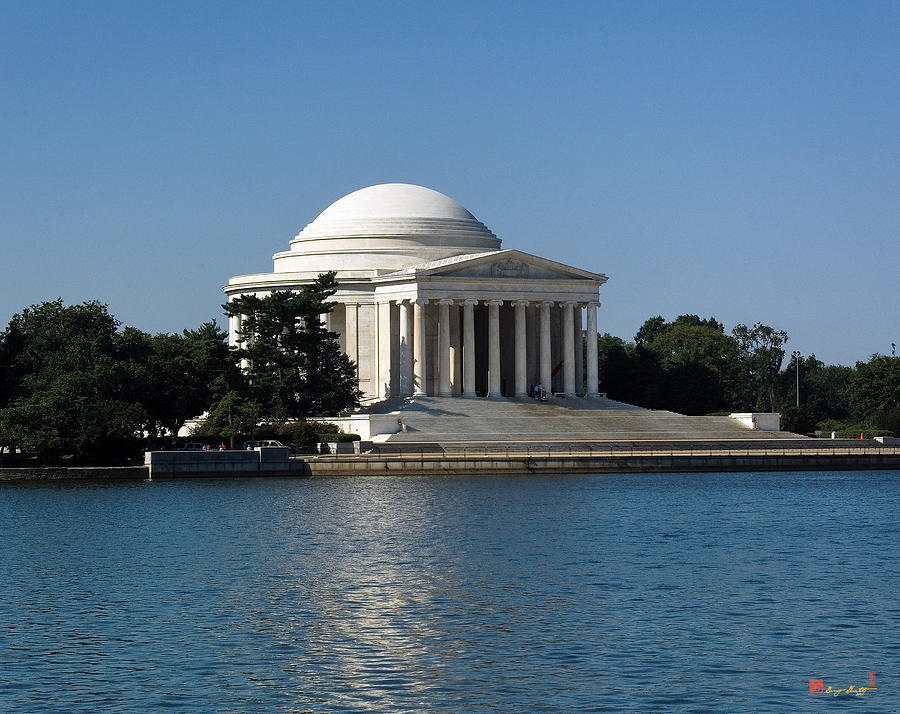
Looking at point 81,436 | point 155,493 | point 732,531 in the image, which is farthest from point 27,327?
point 732,531

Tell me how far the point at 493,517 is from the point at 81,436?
102 feet

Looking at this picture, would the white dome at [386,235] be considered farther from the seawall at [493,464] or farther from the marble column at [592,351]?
the seawall at [493,464]

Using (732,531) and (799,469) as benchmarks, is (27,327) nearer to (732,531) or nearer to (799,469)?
(799,469)

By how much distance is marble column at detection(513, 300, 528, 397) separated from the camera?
11931 centimetres

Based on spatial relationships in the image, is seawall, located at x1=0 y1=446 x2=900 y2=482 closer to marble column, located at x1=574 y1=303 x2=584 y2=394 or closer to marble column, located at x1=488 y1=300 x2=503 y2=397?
marble column, located at x1=488 y1=300 x2=503 y2=397

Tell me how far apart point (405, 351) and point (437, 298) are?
455cm

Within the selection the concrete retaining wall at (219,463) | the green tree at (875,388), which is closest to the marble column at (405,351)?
the concrete retaining wall at (219,463)

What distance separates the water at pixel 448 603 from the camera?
3328 cm

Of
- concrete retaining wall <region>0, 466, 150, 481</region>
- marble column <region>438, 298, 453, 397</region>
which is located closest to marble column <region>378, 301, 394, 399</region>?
marble column <region>438, 298, 453, 397</region>

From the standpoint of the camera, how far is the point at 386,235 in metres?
126

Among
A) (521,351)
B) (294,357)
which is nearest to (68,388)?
(294,357)

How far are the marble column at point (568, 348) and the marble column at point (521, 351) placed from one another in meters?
3.51

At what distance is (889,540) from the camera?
59625 mm

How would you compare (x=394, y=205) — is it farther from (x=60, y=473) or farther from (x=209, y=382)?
(x=60, y=473)
